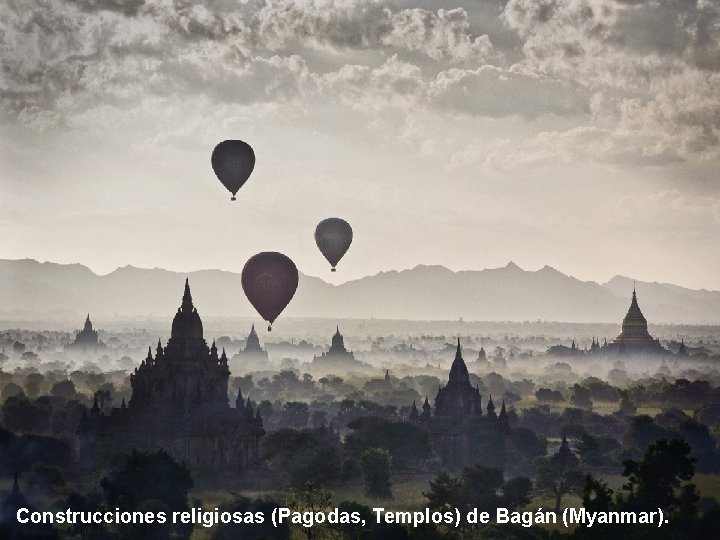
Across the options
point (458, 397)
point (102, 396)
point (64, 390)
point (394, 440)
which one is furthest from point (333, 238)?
point (64, 390)

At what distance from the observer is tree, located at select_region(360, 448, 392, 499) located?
9406 cm

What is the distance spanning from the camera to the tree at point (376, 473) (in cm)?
9406

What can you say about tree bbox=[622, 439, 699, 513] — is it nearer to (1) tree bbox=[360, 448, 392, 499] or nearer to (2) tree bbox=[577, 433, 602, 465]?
(1) tree bbox=[360, 448, 392, 499]

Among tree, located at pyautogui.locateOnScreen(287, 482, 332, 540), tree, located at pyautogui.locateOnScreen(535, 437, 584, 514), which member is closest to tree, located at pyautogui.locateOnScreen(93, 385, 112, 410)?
tree, located at pyautogui.locateOnScreen(287, 482, 332, 540)

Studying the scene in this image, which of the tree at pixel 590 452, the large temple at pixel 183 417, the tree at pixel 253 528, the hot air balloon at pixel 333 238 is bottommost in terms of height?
the tree at pixel 253 528

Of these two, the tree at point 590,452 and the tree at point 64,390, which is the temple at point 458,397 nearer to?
the tree at point 590,452

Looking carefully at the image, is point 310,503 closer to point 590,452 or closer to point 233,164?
point 233,164

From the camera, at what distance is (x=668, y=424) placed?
14075cm

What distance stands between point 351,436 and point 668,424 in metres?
46.2

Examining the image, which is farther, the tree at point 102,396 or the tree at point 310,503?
the tree at point 102,396

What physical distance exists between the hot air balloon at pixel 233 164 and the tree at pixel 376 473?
2699cm

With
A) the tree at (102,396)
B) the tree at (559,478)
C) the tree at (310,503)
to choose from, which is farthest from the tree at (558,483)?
the tree at (102,396)

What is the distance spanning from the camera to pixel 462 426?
4596 inches

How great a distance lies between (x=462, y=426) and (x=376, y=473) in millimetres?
22918
